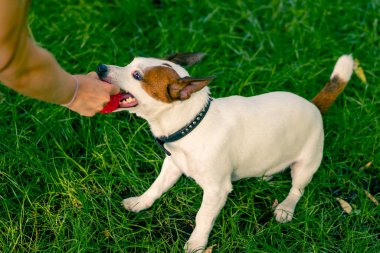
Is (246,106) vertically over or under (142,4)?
over

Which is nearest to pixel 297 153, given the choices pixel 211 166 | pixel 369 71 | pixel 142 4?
pixel 211 166

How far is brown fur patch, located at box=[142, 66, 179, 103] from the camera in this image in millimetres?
2752

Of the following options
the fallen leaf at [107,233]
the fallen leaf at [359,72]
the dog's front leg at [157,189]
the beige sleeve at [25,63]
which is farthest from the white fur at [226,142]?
the fallen leaf at [359,72]

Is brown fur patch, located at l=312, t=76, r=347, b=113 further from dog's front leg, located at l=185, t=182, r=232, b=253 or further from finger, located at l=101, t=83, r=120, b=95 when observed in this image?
finger, located at l=101, t=83, r=120, b=95

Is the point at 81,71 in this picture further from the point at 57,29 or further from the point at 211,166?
the point at 211,166

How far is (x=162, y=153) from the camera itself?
12.1 ft

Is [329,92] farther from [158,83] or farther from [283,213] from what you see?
[158,83]

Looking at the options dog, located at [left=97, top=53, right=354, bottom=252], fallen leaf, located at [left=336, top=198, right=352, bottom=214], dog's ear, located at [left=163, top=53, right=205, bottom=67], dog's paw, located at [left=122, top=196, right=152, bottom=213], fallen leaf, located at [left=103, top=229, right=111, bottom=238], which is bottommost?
fallen leaf, located at [left=103, top=229, right=111, bottom=238]

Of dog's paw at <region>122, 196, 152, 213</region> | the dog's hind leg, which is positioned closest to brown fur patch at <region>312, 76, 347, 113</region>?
the dog's hind leg

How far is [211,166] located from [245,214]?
2.21ft

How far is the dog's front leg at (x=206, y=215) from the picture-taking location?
9.84 ft

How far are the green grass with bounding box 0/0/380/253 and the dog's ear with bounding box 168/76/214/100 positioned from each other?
0.90 metres

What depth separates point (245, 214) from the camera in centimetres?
343

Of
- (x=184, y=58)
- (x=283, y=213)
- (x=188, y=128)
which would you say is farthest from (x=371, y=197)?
(x=184, y=58)
